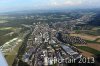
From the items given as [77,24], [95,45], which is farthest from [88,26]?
[95,45]

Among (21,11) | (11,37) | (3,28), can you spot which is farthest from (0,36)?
(21,11)

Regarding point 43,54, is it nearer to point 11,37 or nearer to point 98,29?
point 11,37

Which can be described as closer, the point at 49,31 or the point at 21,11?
the point at 49,31

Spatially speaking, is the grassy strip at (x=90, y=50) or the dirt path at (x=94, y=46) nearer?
the grassy strip at (x=90, y=50)

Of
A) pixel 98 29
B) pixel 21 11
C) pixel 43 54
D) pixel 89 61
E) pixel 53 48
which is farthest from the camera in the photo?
pixel 21 11

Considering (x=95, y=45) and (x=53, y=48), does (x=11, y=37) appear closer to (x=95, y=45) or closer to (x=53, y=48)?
(x=53, y=48)

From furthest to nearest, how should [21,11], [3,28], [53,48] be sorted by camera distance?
1. [21,11]
2. [3,28]
3. [53,48]

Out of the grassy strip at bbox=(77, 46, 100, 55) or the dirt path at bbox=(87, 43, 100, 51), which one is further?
the dirt path at bbox=(87, 43, 100, 51)

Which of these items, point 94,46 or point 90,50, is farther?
point 94,46

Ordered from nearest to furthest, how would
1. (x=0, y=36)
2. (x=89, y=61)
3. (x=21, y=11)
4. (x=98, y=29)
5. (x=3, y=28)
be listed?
(x=89, y=61)
(x=0, y=36)
(x=98, y=29)
(x=3, y=28)
(x=21, y=11)
